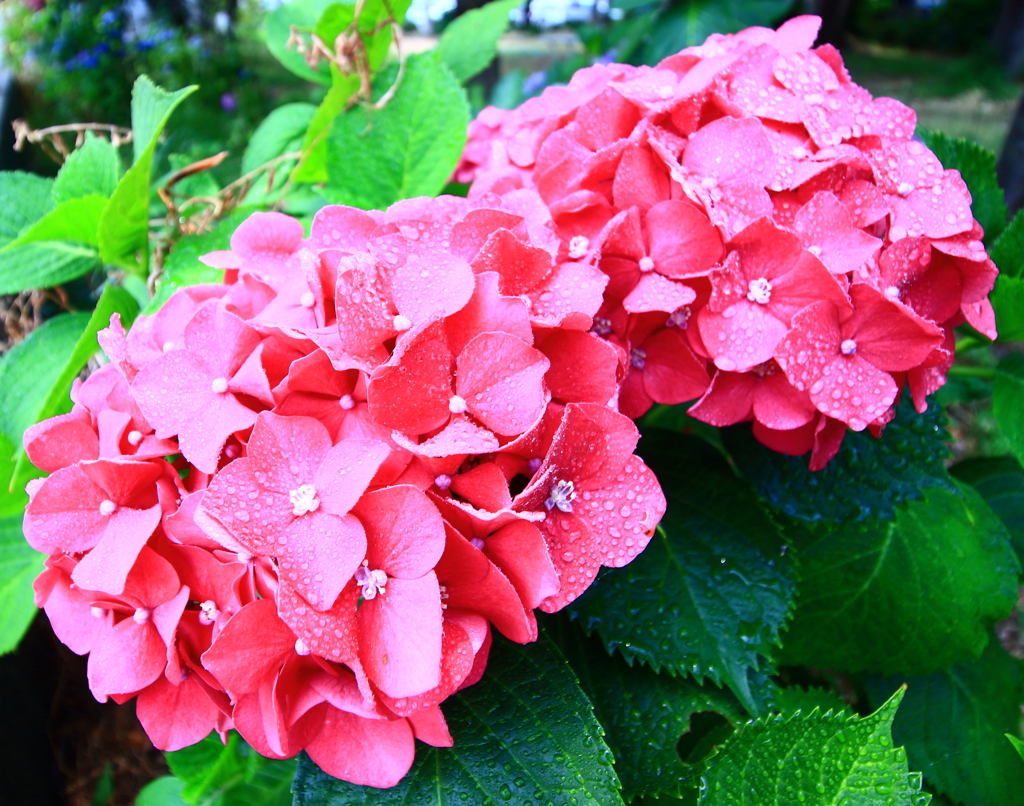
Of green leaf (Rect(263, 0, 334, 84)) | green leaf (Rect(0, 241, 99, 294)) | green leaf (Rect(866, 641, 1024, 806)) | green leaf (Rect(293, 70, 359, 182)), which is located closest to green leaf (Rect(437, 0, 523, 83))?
green leaf (Rect(263, 0, 334, 84))

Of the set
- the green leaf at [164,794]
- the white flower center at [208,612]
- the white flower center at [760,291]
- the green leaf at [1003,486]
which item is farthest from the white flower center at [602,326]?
the green leaf at [164,794]

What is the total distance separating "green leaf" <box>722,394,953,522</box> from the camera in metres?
0.69

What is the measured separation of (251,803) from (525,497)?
0.76m

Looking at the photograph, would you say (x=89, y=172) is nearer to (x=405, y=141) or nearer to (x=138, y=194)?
(x=138, y=194)

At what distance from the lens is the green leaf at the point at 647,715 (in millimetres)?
625

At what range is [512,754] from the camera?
21.0 inches

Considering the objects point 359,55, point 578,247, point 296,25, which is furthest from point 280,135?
point 578,247

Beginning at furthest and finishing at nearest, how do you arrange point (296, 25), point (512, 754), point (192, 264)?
point (296, 25)
point (192, 264)
point (512, 754)

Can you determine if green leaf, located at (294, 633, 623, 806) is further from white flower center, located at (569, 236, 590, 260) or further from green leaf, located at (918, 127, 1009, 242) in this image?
green leaf, located at (918, 127, 1009, 242)

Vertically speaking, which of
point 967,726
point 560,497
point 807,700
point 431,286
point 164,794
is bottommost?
point 164,794

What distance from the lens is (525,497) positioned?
43 cm

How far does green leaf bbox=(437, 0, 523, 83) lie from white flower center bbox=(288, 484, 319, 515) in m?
0.82

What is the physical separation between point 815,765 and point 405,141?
705 millimetres

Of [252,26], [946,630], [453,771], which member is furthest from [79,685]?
[252,26]
